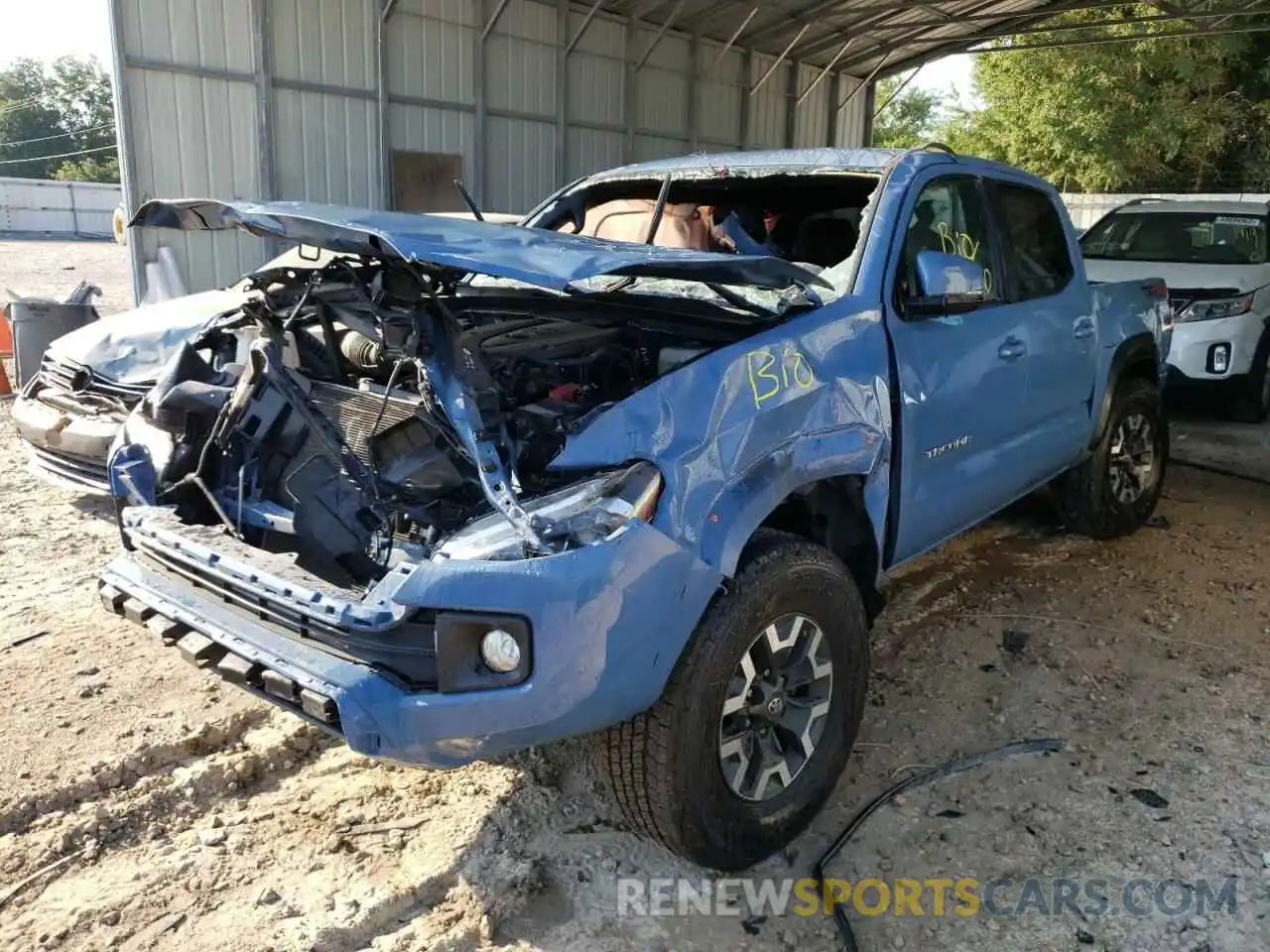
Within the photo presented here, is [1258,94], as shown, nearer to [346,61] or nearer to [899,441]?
[346,61]

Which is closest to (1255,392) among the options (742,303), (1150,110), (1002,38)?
(742,303)

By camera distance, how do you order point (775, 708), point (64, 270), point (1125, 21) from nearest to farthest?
1. point (775, 708)
2. point (1125, 21)
3. point (64, 270)

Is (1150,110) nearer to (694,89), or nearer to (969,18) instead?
(969,18)

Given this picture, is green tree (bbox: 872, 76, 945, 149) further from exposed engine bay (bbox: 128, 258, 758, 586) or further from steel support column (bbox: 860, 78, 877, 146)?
exposed engine bay (bbox: 128, 258, 758, 586)

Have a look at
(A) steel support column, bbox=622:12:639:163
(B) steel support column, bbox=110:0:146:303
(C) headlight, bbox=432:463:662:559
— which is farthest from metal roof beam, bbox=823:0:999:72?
(C) headlight, bbox=432:463:662:559

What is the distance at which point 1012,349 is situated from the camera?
12.6 ft

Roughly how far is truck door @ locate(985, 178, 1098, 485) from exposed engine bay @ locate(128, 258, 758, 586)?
157 cm

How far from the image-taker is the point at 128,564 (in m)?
2.88

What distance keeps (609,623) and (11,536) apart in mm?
4086

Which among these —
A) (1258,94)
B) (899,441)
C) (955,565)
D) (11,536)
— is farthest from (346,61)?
(1258,94)

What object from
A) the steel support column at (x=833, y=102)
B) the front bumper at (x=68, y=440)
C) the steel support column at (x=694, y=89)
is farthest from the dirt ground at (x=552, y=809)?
the steel support column at (x=833, y=102)

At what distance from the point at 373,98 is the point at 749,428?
9.81m

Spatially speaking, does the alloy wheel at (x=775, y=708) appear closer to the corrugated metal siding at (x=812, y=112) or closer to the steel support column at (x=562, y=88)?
the steel support column at (x=562, y=88)

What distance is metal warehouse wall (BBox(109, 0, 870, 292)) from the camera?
931cm
